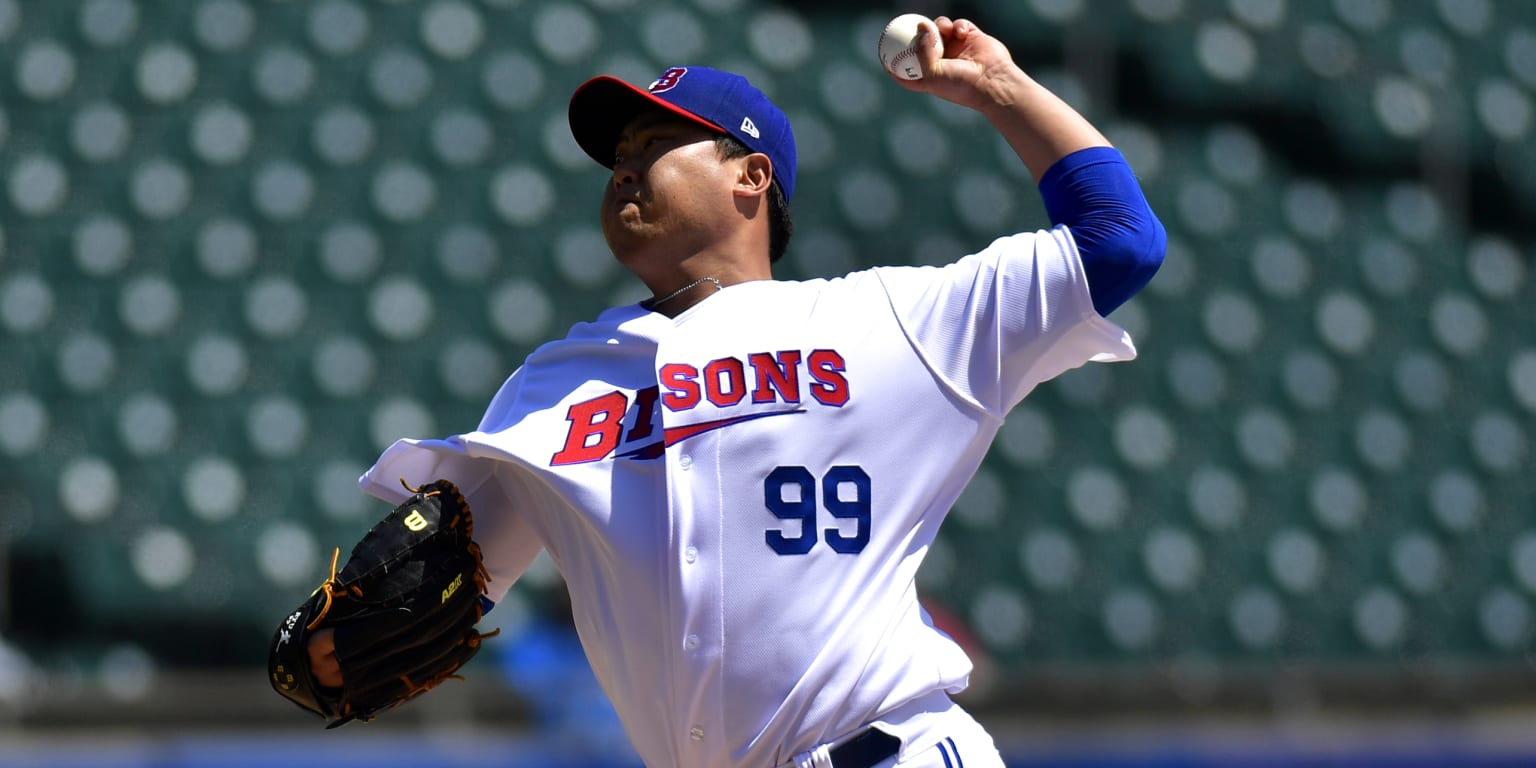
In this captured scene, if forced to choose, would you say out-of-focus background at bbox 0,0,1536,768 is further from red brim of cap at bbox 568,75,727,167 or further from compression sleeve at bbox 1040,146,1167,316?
compression sleeve at bbox 1040,146,1167,316

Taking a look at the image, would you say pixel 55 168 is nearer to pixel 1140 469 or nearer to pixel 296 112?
pixel 296 112

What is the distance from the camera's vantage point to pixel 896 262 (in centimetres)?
599

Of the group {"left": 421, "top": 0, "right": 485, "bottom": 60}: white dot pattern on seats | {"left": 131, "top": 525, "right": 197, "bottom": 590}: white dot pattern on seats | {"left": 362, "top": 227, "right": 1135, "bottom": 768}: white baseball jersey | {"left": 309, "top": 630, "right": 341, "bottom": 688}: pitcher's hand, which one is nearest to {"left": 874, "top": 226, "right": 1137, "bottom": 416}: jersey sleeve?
{"left": 362, "top": 227, "right": 1135, "bottom": 768}: white baseball jersey

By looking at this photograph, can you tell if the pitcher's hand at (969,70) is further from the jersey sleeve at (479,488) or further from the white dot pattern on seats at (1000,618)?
the white dot pattern on seats at (1000,618)

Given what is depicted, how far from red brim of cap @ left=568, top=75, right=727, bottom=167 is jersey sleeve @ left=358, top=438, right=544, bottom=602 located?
0.42 metres

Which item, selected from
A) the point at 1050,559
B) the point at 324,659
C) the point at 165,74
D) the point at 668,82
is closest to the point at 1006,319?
the point at 668,82

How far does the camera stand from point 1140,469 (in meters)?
5.91

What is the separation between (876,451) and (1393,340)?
5136 millimetres

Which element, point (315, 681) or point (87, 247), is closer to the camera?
point (315, 681)

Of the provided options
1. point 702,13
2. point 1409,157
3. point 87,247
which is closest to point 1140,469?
point 1409,157

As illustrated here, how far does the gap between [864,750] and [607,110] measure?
814 mm

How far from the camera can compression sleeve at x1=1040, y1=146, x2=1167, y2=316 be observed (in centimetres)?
177

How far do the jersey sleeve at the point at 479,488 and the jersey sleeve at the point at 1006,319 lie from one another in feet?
1.66

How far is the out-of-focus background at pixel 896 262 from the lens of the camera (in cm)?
510
